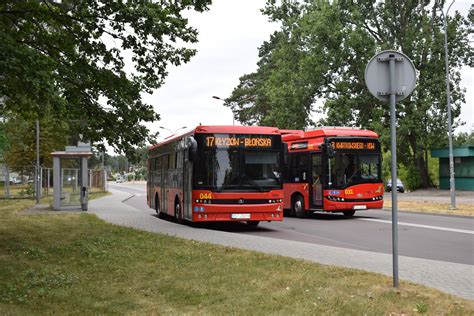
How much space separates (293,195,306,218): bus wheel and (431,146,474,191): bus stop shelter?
77.9 feet

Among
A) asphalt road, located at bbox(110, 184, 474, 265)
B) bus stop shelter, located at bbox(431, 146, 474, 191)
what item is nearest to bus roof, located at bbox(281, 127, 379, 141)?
asphalt road, located at bbox(110, 184, 474, 265)

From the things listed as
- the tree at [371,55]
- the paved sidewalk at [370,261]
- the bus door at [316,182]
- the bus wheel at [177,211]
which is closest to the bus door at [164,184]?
the bus wheel at [177,211]

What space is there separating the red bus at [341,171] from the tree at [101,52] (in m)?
7.48

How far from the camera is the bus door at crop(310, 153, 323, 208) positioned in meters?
20.0

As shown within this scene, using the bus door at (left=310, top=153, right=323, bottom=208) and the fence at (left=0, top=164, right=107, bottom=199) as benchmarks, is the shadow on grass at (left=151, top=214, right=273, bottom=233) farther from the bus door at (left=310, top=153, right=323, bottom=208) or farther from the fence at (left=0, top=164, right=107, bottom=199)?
the fence at (left=0, top=164, right=107, bottom=199)

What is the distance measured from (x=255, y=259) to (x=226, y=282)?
1.91 m

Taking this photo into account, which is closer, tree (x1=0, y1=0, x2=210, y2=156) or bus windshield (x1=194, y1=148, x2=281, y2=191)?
tree (x1=0, y1=0, x2=210, y2=156)

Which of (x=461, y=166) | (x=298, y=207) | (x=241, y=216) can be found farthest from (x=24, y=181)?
(x=461, y=166)

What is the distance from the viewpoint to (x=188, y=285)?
7383 mm

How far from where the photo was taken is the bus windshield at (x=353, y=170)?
19609 millimetres

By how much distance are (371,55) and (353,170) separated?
833 inches

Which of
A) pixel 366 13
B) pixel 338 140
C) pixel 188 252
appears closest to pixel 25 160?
pixel 366 13

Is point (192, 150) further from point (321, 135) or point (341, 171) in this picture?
point (341, 171)

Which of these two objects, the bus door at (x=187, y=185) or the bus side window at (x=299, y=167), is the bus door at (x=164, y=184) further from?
the bus side window at (x=299, y=167)
